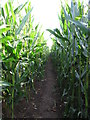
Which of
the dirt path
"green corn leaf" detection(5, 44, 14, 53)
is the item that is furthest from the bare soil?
"green corn leaf" detection(5, 44, 14, 53)

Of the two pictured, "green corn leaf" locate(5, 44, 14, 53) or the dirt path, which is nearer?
"green corn leaf" locate(5, 44, 14, 53)

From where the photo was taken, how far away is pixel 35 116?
1383mm

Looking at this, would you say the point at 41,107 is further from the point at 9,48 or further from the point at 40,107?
the point at 9,48

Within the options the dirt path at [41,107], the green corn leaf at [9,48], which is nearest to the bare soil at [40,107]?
the dirt path at [41,107]

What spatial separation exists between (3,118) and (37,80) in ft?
4.32

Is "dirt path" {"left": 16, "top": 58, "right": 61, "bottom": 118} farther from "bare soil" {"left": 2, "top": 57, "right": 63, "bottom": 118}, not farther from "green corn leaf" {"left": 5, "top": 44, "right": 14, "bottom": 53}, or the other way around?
"green corn leaf" {"left": 5, "top": 44, "right": 14, "bottom": 53}

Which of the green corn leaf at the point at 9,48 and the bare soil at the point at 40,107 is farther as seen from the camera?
the bare soil at the point at 40,107

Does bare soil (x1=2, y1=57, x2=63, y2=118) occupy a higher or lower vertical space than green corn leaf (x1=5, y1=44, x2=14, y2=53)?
lower

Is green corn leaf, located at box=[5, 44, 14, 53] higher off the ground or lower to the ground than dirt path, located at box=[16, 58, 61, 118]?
higher

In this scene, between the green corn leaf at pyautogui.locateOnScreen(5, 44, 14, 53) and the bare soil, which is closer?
the green corn leaf at pyautogui.locateOnScreen(5, 44, 14, 53)

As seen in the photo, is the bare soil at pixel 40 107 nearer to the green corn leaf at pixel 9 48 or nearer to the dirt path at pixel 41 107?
the dirt path at pixel 41 107

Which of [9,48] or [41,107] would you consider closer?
[9,48]

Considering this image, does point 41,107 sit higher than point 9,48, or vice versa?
point 9,48

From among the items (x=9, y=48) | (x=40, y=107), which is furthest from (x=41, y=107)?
(x=9, y=48)
